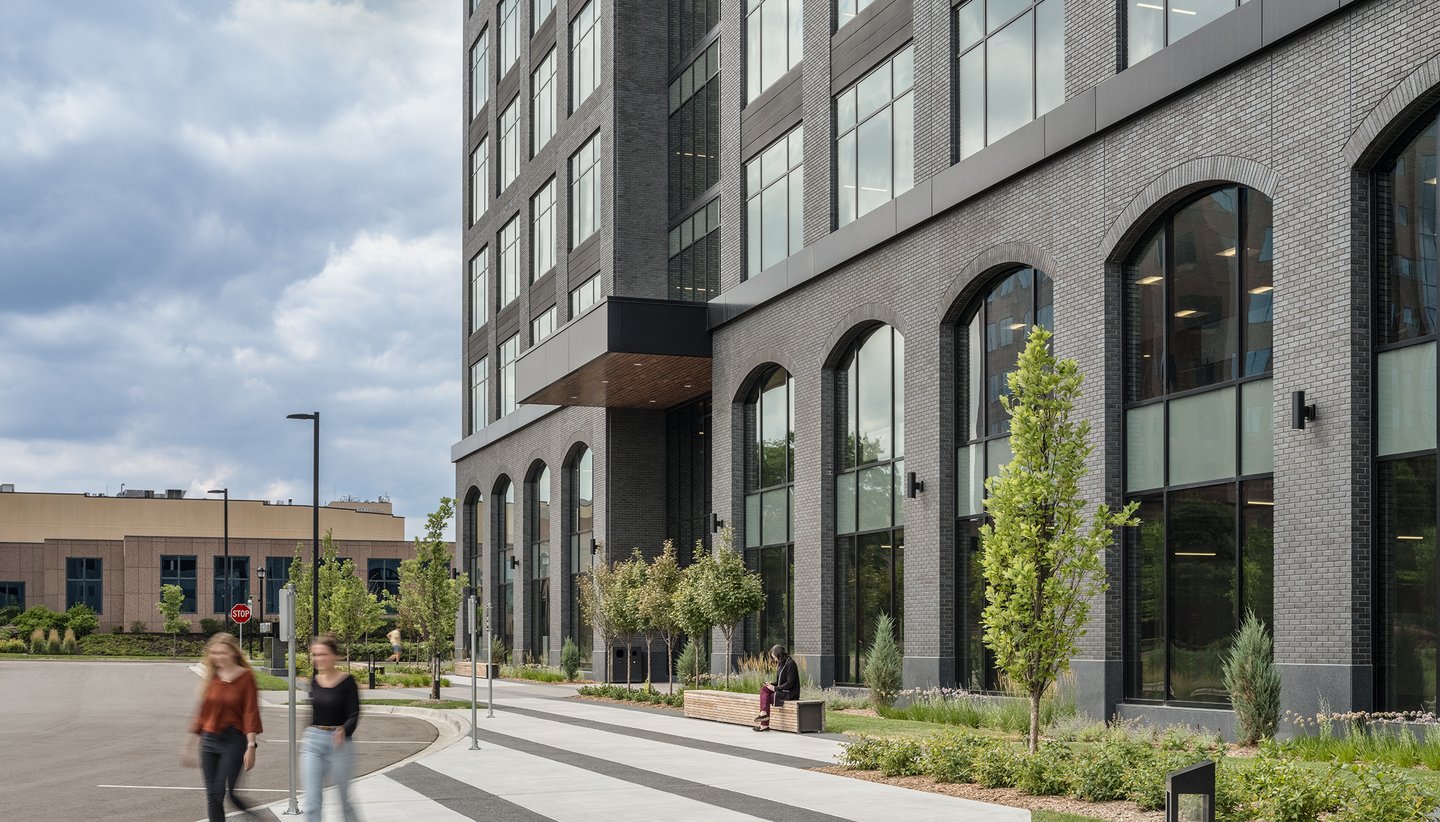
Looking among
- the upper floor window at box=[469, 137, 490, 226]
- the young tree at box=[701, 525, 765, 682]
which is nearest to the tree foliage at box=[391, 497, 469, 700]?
the young tree at box=[701, 525, 765, 682]

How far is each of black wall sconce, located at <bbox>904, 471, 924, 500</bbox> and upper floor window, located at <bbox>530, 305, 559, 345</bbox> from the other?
83.2 ft

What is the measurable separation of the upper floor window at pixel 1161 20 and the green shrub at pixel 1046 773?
1166 cm

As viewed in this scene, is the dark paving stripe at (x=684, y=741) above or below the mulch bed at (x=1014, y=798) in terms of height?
below

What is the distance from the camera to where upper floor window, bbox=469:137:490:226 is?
2489 inches

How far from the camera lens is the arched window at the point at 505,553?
57.0m

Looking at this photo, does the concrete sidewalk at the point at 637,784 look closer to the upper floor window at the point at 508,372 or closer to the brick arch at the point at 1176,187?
the brick arch at the point at 1176,187

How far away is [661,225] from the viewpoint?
150ft

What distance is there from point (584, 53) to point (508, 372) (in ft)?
47.7

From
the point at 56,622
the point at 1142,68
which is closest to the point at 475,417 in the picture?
the point at 56,622

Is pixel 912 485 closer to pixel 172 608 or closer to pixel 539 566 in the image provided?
pixel 539 566

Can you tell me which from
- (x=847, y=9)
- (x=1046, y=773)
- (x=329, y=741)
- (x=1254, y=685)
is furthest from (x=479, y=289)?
(x=329, y=741)

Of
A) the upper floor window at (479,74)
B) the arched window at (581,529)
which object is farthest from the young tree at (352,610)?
the upper floor window at (479,74)

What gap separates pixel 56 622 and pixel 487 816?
8377 centimetres

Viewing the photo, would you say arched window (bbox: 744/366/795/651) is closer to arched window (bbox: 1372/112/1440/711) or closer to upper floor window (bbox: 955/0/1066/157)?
upper floor window (bbox: 955/0/1066/157)
